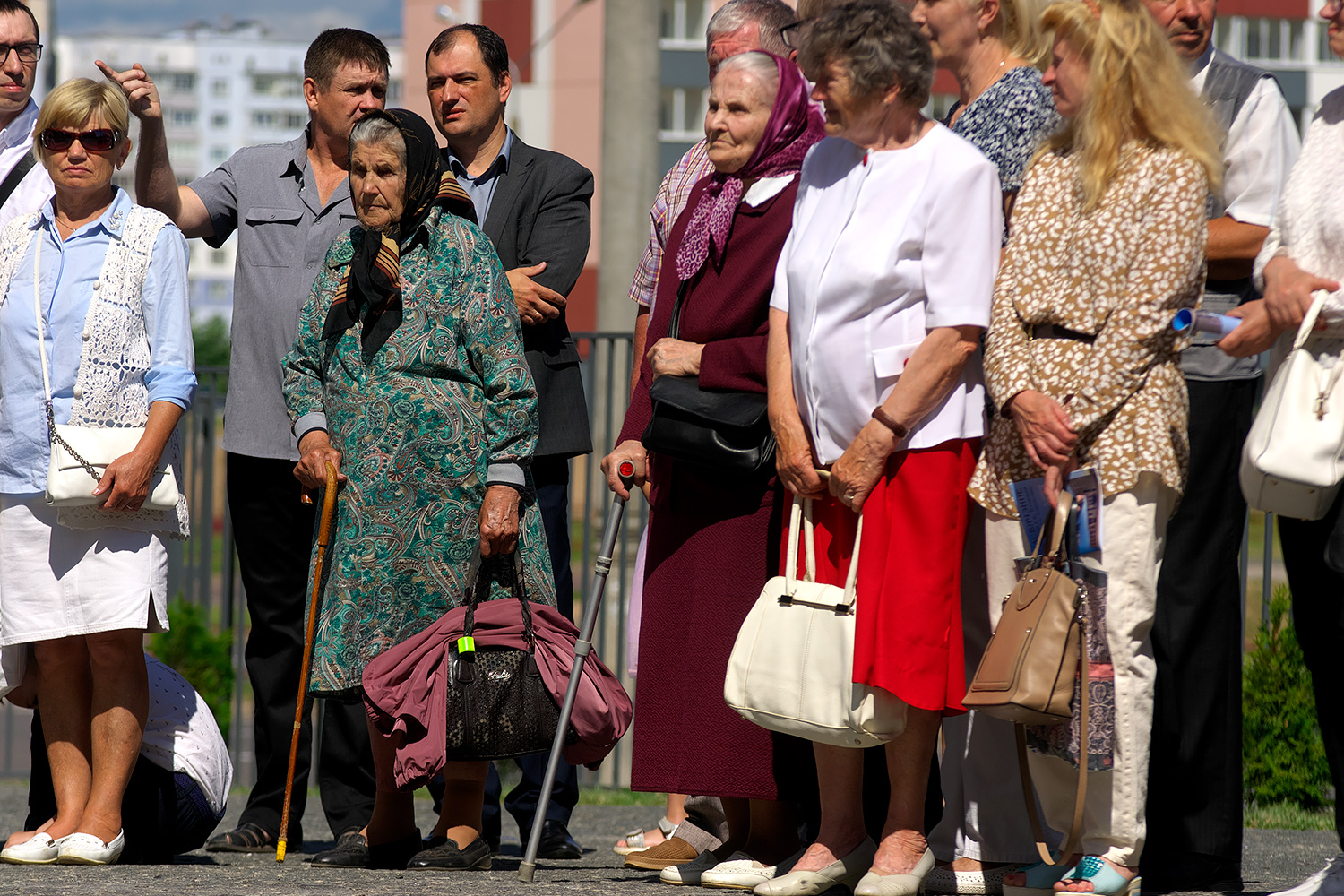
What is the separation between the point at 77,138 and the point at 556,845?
100 inches

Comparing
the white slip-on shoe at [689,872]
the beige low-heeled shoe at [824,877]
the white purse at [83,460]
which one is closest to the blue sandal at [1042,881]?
the beige low-heeled shoe at [824,877]

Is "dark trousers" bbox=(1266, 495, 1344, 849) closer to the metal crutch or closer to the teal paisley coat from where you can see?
the metal crutch

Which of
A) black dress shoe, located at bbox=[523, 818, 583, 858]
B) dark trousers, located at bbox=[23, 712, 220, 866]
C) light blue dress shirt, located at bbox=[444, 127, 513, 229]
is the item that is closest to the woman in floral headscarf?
black dress shoe, located at bbox=[523, 818, 583, 858]

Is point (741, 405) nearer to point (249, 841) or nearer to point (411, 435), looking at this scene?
point (411, 435)

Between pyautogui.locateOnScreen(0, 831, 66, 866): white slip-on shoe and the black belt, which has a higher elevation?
the black belt

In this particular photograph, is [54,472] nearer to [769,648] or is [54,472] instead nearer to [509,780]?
[769,648]

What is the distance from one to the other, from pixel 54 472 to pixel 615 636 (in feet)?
14.5

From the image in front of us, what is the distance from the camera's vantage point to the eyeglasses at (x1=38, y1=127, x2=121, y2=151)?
4.90 m

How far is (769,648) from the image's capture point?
398 cm

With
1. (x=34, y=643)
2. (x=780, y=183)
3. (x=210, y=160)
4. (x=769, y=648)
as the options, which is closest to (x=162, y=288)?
(x=34, y=643)

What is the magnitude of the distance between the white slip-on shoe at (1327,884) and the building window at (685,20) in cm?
4208

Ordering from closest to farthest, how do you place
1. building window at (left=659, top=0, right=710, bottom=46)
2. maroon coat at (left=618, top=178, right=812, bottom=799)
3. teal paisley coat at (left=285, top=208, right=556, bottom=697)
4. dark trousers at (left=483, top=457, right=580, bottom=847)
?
maroon coat at (left=618, top=178, right=812, bottom=799) < teal paisley coat at (left=285, top=208, right=556, bottom=697) < dark trousers at (left=483, top=457, right=580, bottom=847) < building window at (left=659, top=0, right=710, bottom=46)

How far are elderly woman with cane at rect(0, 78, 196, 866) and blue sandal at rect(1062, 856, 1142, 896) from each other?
265 centimetres

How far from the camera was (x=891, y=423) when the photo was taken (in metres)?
3.93
